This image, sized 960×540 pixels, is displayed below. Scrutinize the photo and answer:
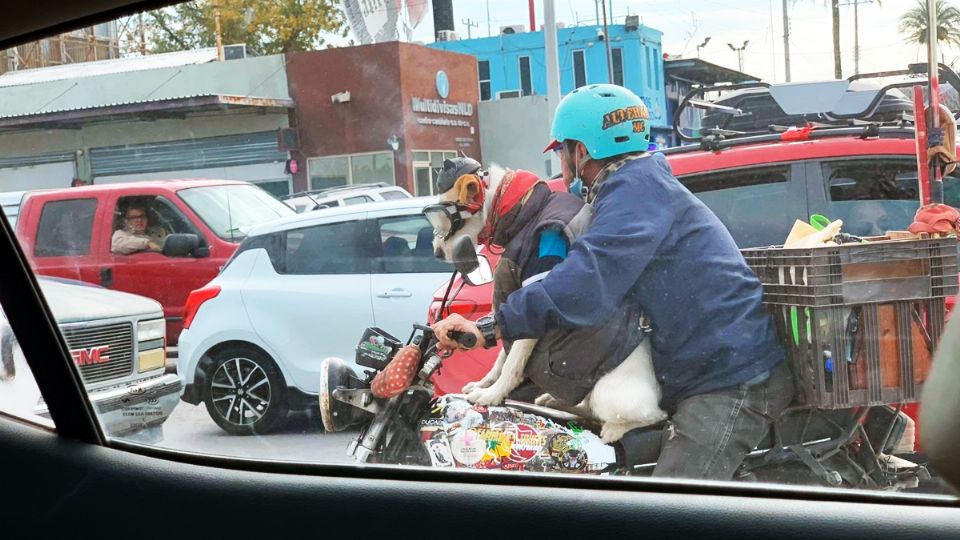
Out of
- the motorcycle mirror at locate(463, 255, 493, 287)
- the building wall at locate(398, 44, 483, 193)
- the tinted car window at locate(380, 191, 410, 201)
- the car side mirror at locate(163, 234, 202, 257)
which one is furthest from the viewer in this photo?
the car side mirror at locate(163, 234, 202, 257)

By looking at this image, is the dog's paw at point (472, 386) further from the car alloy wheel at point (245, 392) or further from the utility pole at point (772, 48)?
the utility pole at point (772, 48)

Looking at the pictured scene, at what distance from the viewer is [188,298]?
8.90ft

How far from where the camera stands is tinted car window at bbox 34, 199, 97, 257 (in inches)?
106

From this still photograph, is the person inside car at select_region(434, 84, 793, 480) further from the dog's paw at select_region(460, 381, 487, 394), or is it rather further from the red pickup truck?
the red pickup truck

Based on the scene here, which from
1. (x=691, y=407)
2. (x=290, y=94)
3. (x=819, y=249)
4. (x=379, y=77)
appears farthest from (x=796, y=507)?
(x=290, y=94)

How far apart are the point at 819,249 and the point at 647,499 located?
24.2 inches

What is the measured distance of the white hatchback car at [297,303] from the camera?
2525 millimetres

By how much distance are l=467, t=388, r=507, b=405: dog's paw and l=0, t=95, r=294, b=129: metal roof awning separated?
847 millimetres

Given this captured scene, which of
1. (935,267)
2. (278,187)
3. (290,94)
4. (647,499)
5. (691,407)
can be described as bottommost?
(647,499)

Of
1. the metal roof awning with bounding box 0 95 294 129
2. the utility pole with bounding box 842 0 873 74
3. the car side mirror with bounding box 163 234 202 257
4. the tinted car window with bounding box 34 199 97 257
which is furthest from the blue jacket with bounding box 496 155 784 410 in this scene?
the tinted car window with bounding box 34 199 97 257

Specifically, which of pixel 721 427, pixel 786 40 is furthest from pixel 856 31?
pixel 721 427

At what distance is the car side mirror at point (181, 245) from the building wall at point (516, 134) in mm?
809

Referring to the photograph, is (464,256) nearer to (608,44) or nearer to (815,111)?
(608,44)

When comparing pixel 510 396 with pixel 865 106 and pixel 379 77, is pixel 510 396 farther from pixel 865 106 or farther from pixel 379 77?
pixel 865 106
